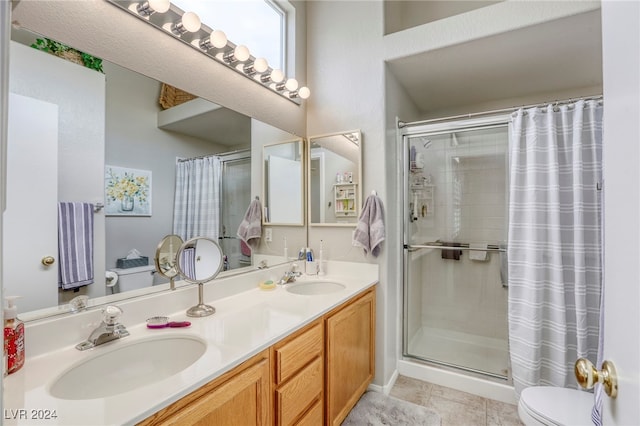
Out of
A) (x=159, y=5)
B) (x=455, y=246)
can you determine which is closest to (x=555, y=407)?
(x=455, y=246)

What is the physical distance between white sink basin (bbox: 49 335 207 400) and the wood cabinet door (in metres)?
0.66

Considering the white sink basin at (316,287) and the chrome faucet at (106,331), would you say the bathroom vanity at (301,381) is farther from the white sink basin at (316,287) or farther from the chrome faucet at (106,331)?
the chrome faucet at (106,331)

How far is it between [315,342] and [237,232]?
0.78m

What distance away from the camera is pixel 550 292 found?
182 cm

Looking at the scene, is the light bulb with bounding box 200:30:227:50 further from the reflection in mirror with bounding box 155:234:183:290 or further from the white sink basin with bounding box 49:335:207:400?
the white sink basin with bounding box 49:335:207:400

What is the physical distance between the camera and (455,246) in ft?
8.54

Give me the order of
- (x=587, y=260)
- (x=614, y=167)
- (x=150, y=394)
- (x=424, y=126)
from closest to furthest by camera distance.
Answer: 1. (x=614, y=167)
2. (x=150, y=394)
3. (x=587, y=260)
4. (x=424, y=126)

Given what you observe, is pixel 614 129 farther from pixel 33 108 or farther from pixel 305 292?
pixel 305 292

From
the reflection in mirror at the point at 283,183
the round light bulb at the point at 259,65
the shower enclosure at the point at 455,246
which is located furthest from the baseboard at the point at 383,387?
the round light bulb at the point at 259,65

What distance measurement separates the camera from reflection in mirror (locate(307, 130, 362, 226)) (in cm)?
213

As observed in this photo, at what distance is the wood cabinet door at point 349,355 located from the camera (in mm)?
1501

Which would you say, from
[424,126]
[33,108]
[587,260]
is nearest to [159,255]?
[33,108]

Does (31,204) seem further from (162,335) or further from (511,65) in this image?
(511,65)

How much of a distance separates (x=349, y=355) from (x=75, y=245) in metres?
1.40
